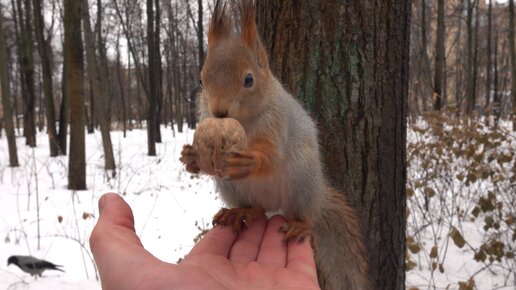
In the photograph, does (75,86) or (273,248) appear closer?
(273,248)

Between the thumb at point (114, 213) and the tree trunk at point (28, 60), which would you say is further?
the tree trunk at point (28, 60)

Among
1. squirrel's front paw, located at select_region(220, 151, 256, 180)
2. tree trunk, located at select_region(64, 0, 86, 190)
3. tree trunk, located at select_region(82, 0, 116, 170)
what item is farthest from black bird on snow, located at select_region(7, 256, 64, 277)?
tree trunk, located at select_region(82, 0, 116, 170)

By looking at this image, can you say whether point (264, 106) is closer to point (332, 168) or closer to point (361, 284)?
point (332, 168)

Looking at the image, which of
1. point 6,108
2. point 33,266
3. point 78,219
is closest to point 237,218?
point 33,266

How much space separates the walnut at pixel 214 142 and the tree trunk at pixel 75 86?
19.0 feet

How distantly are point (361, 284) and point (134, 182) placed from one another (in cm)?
623

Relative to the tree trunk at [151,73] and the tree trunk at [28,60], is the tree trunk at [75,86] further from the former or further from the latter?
the tree trunk at [28,60]

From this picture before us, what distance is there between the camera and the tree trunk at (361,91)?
2.00m

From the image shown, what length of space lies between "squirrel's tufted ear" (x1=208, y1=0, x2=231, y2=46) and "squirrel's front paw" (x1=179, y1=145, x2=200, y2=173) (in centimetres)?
44

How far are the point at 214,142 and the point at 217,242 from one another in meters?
0.52

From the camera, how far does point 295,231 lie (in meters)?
1.59

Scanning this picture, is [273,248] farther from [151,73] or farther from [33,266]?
[151,73]

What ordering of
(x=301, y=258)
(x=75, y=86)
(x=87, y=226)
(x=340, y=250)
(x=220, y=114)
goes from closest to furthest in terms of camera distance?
(x=220, y=114) → (x=301, y=258) → (x=340, y=250) → (x=87, y=226) → (x=75, y=86)

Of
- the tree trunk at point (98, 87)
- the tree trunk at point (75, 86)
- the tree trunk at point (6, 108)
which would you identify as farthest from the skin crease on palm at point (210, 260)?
the tree trunk at point (6, 108)
